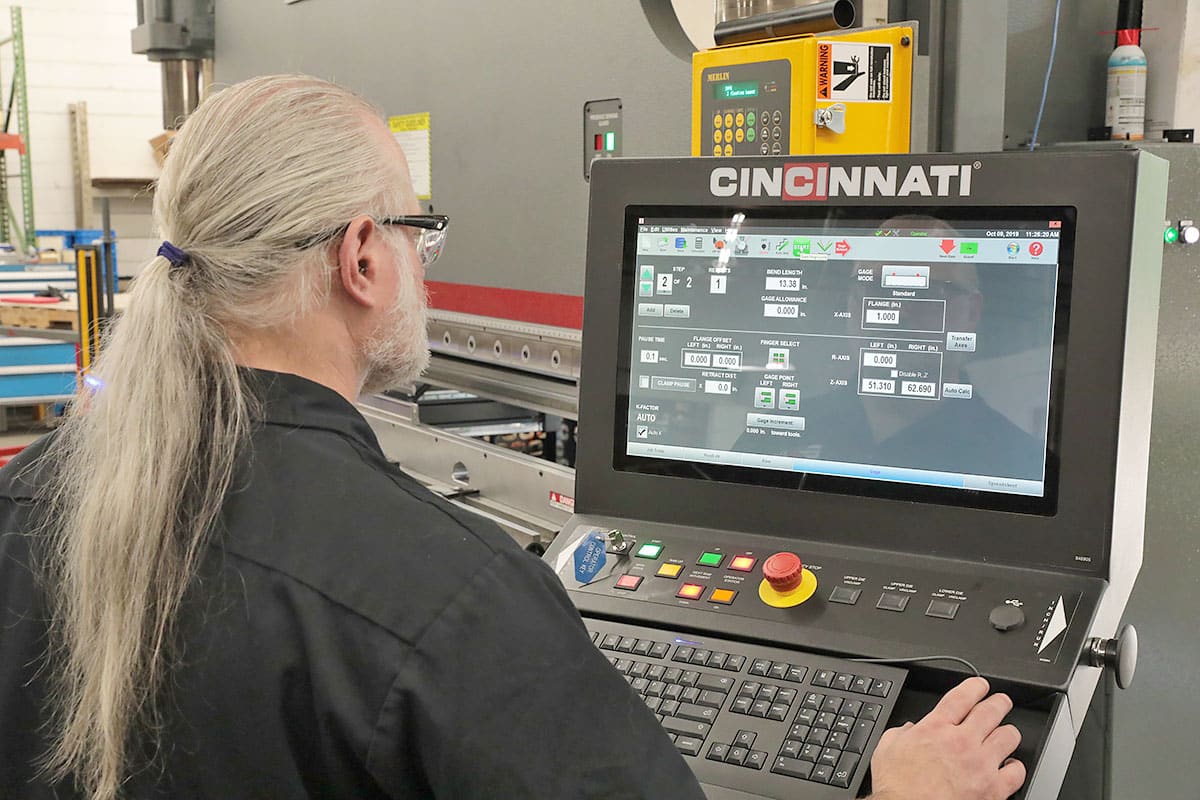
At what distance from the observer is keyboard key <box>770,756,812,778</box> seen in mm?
905

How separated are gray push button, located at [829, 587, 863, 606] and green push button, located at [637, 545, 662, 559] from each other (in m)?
0.20

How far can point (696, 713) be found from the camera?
99cm

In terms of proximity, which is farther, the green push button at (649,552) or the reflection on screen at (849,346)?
the green push button at (649,552)

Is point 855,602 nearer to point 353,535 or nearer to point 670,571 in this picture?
point 670,571

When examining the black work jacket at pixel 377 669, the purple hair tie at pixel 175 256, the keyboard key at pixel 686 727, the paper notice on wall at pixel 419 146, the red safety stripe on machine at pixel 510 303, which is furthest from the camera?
the paper notice on wall at pixel 419 146

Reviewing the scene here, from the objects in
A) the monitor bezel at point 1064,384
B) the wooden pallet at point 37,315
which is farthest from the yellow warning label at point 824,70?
the wooden pallet at point 37,315

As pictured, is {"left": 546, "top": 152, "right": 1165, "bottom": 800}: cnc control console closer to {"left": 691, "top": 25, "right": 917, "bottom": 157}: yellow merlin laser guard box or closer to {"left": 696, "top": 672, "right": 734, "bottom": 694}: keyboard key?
{"left": 696, "top": 672, "right": 734, "bottom": 694}: keyboard key

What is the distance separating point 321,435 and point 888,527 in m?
0.58

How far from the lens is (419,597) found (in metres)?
0.73

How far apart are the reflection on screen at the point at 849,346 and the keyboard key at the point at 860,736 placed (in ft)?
0.90

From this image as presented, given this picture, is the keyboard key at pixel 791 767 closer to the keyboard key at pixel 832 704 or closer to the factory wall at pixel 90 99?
the keyboard key at pixel 832 704

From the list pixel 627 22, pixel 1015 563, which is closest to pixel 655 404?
pixel 1015 563

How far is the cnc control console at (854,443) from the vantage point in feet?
3.24

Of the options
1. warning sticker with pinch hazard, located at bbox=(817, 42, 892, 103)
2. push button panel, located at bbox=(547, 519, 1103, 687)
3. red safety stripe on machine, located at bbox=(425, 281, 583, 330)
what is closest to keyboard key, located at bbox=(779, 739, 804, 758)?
push button panel, located at bbox=(547, 519, 1103, 687)
